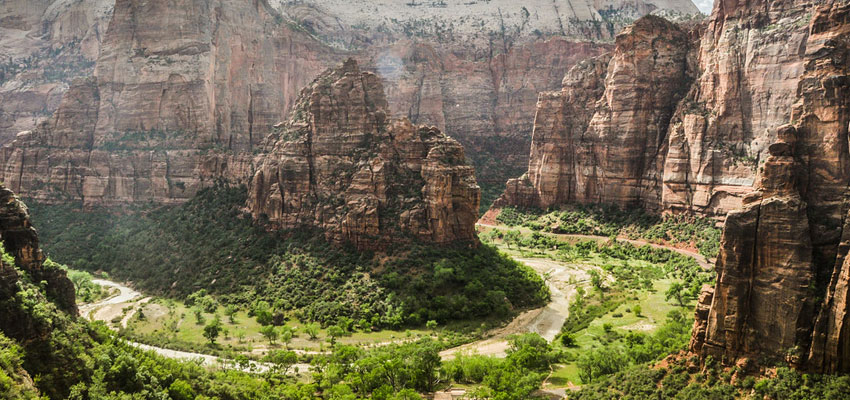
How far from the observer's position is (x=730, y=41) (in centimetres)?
9331

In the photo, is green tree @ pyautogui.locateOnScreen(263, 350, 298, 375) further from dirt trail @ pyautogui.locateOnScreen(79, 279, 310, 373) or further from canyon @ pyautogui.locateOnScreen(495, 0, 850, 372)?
canyon @ pyautogui.locateOnScreen(495, 0, 850, 372)

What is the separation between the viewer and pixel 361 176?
76.4m

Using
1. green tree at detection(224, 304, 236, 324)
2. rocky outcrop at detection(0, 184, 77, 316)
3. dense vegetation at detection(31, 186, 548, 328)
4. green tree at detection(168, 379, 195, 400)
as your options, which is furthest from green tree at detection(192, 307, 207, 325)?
green tree at detection(168, 379, 195, 400)

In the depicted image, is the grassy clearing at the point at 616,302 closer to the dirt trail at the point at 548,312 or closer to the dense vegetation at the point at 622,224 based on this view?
the dirt trail at the point at 548,312

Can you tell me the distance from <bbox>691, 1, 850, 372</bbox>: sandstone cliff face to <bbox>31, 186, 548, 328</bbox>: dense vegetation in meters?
37.5

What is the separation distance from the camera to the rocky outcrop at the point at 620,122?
355 feet

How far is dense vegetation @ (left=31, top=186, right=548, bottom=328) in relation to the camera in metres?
67.5

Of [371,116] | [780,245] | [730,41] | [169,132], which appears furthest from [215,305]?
[730,41]

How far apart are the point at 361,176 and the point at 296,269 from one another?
15.5 m

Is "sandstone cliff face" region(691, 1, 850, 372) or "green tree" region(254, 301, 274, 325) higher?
"sandstone cliff face" region(691, 1, 850, 372)

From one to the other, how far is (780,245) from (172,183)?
100525 mm

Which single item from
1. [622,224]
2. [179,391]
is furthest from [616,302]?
[179,391]

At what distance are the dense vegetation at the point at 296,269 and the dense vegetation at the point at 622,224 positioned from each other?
3091 cm

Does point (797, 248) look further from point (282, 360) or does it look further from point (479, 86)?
point (479, 86)
